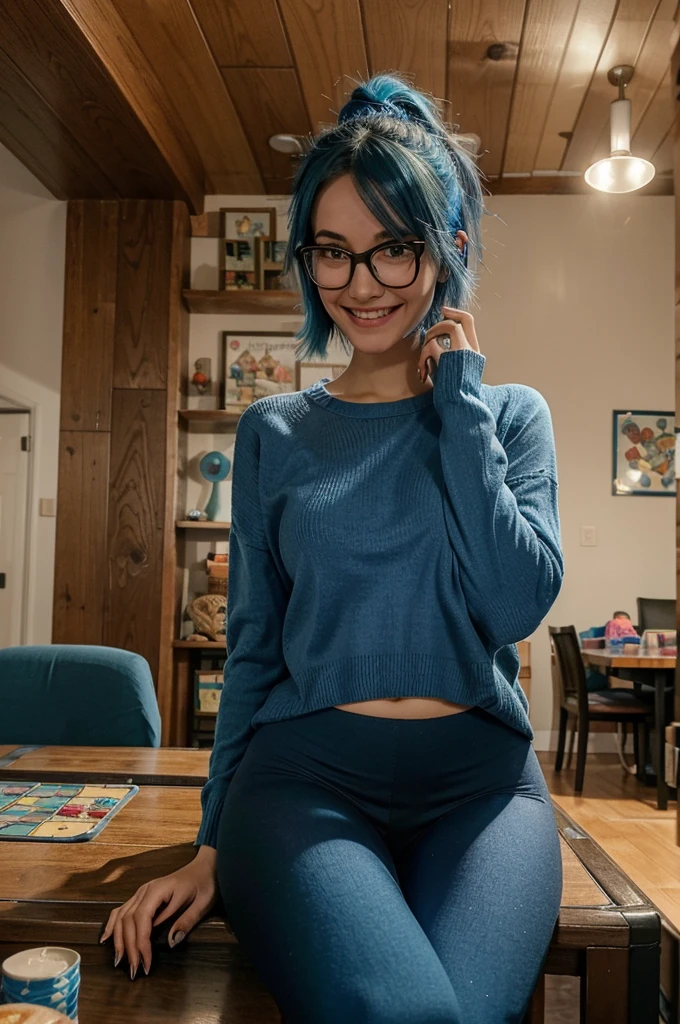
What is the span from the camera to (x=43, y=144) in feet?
13.0

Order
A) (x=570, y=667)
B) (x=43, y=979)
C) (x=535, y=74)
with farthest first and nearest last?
(x=570, y=667), (x=535, y=74), (x=43, y=979)

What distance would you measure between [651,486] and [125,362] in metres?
3.19

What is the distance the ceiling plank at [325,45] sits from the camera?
138 inches

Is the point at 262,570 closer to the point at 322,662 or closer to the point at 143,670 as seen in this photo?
the point at 322,662

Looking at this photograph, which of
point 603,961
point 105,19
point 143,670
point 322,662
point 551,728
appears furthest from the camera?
point 551,728

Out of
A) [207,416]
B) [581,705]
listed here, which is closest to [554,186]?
[207,416]

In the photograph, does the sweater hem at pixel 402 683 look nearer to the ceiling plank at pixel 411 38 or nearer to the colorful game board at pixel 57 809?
the colorful game board at pixel 57 809

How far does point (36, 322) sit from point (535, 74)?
263 centimetres

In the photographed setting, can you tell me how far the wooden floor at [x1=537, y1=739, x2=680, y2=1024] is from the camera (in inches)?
91.4

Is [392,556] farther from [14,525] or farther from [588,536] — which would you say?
[588,536]

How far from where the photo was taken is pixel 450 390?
1.08 m

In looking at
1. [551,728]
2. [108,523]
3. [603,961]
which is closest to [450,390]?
[603,961]

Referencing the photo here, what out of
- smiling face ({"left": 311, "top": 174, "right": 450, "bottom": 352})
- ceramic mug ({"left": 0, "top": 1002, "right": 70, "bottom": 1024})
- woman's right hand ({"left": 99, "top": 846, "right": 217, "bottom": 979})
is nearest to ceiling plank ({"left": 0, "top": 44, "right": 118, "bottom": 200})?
smiling face ({"left": 311, "top": 174, "right": 450, "bottom": 352})

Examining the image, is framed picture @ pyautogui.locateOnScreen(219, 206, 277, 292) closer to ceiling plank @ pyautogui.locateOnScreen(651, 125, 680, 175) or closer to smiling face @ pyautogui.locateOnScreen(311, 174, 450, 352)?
ceiling plank @ pyautogui.locateOnScreen(651, 125, 680, 175)
